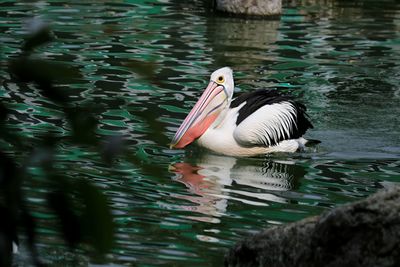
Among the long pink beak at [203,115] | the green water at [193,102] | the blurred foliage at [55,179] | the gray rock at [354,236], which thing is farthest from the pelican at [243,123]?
the blurred foliage at [55,179]

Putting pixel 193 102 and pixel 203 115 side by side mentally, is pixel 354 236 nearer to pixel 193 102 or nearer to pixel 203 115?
pixel 203 115

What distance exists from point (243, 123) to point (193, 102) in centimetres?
154

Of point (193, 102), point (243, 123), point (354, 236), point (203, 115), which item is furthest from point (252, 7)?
point (354, 236)

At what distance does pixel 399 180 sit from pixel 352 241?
12.4ft

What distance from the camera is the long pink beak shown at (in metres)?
8.16

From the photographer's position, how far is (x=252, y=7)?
1495 cm

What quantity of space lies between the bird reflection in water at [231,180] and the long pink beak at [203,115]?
0.62 feet

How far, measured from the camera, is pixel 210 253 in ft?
17.9

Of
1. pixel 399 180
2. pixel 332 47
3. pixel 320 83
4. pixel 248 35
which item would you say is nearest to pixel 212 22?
pixel 248 35

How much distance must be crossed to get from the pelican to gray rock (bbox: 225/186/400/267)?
4065mm

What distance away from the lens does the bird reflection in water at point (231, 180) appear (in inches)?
268

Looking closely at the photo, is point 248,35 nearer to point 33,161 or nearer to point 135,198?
point 135,198

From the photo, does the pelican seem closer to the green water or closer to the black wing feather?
the black wing feather

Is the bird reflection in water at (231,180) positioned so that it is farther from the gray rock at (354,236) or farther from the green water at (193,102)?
the gray rock at (354,236)
